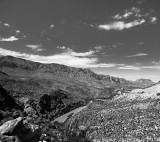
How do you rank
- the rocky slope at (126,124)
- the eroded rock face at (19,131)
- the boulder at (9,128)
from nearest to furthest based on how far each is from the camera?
the boulder at (9,128), the eroded rock face at (19,131), the rocky slope at (126,124)

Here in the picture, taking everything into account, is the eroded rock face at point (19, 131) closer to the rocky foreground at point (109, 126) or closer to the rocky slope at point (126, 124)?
the rocky foreground at point (109, 126)

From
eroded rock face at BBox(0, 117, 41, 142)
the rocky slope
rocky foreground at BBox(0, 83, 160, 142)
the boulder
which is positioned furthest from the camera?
the rocky slope

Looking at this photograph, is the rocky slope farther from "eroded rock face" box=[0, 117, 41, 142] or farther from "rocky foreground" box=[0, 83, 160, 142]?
"eroded rock face" box=[0, 117, 41, 142]

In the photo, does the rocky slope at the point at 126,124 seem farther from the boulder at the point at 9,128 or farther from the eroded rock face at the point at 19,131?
the boulder at the point at 9,128

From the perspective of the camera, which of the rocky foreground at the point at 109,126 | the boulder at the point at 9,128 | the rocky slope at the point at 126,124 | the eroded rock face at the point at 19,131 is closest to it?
the boulder at the point at 9,128

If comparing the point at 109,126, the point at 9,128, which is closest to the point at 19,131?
the point at 9,128

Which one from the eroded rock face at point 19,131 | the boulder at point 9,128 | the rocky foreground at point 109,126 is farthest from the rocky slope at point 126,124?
the boulder at point 9,128

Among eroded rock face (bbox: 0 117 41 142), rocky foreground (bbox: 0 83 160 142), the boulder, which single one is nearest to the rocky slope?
rocky foreground (bbox: 0 83 160 142)

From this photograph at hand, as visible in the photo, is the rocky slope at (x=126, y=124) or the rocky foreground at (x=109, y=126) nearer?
the rocky foreground at (x=109, y=126)

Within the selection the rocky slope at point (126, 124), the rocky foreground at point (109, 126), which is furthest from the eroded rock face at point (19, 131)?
the rocky slope at point (126, 124)

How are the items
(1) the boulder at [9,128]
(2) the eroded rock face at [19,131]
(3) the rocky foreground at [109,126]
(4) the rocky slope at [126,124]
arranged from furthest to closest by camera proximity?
(4) the rocky slope at [126,124] < (3) the rocky foreground at [109,126] < (2) the eroded rock face at [19,131] < (1) the boulder at [9,128]

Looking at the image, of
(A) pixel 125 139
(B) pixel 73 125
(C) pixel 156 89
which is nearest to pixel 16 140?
(A) pixel 125 139

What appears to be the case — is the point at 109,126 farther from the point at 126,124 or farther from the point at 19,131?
the point at 19,131

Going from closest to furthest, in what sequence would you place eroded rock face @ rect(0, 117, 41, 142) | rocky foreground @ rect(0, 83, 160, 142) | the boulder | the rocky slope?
1. the boulder
2. eroded rock face @ rect(0, 117, 41, 142)
3. rocky foreground @ rect(0, 83, 160, 142)
4. the rocky slope
